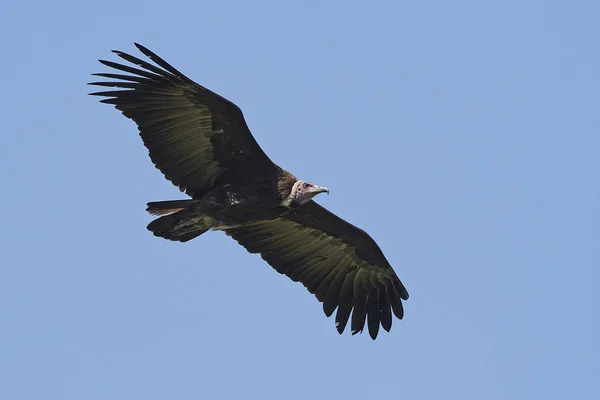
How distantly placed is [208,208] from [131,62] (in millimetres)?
2665

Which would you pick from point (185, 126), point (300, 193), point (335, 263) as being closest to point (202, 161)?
point (185, 126)

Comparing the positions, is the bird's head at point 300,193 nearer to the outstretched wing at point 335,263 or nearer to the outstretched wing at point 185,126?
the outstretched wing at point 185,126

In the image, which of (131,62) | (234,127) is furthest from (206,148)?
(131,62)

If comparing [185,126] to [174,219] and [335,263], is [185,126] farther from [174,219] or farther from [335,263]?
[335,263]

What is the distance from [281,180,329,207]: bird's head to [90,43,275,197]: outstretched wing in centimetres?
53

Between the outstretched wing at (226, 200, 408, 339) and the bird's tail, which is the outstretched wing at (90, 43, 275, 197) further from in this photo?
the outstretched wing at (226, 200, 408, 339)

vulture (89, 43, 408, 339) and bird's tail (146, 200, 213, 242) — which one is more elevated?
vulture (89, 43, 408, 339)

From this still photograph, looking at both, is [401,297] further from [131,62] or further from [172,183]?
[131,62]

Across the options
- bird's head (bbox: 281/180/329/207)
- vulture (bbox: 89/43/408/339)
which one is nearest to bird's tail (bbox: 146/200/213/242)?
vulture (bbox: 89/43/408/339)

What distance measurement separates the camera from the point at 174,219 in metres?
19.3

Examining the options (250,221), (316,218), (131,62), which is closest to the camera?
(131,62)

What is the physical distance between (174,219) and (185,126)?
4.92ft

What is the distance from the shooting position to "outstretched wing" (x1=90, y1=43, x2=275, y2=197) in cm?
1886

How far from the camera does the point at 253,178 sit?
64.2ft
